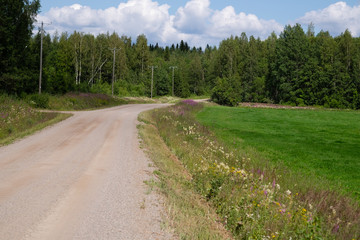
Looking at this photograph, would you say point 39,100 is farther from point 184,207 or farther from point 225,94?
point 225,94

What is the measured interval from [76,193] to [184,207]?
93.6 inches

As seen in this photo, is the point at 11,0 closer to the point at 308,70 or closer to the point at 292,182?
the point at 292,182

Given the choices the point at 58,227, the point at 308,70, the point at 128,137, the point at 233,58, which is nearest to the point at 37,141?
→ the point at 128,137

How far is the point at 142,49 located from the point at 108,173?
99.6 m

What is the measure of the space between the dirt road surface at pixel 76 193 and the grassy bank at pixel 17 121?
9.99 ft

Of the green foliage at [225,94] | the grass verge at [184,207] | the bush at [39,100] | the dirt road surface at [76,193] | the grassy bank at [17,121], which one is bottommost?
the grass verge at [184,207]

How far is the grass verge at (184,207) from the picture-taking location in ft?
17.6

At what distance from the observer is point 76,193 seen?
6.85m

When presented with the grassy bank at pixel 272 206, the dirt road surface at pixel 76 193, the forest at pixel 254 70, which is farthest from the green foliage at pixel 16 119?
the forest at pixel 254 70

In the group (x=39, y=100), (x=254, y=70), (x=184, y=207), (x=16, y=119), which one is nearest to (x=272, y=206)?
(x=184, y=207)

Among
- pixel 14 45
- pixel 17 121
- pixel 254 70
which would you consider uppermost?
pixel 254 70

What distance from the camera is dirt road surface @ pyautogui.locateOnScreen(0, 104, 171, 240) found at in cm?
507

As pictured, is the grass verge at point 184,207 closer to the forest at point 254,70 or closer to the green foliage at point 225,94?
the forest at point 254,70

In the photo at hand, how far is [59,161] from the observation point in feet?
33.0
